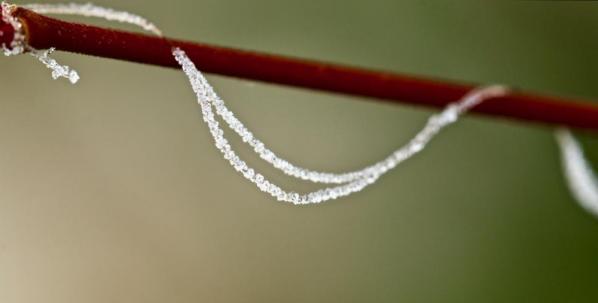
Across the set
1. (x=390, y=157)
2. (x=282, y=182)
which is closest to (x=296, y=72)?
(x=390, y=157)

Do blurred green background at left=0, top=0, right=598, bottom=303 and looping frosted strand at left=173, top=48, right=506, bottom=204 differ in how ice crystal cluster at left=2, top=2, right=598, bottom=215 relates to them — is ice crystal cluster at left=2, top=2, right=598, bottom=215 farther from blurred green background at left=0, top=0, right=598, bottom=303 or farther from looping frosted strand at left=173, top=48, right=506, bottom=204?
blurred green background at left=0, top=0, right=598, bottom=303

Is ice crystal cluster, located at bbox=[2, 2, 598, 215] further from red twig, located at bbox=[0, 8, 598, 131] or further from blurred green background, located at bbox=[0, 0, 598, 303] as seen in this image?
blurred green background, located at bbox=[0, 0, 598, 303]

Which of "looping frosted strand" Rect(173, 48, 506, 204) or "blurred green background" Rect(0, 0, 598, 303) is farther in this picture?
"blurred green background" Rect(0, 0, 598, 303)

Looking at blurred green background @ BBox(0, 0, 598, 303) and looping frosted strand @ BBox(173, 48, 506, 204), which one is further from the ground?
blurred green background @ BBox(0, 0, 598, 303)

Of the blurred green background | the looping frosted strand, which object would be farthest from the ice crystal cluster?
the blurred green background

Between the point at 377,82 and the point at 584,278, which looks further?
the point at 584,278

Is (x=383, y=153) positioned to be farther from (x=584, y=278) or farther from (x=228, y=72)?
(x=228, y=72)

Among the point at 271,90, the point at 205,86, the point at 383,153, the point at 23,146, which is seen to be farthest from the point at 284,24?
the point at 205,86

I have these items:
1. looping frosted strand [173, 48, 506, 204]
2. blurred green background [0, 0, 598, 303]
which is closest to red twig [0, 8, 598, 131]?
looping frosted strand [173, 48, 506, 204]
